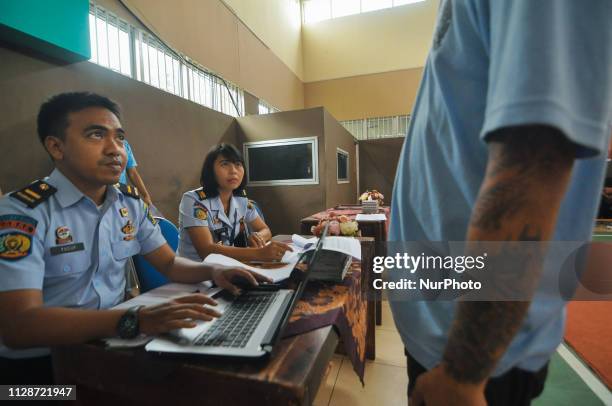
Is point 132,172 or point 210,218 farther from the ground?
point 132,172

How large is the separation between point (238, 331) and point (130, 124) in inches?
102

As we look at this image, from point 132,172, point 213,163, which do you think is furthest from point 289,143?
point 213,163

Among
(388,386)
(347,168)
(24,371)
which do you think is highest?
(347,168)

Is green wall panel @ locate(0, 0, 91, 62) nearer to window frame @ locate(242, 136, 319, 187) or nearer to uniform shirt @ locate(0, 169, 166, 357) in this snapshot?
uniform shirt @ locate(0, 169, 166, 357)

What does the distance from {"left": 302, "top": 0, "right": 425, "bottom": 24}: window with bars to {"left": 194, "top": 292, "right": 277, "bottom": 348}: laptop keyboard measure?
9.08 meters

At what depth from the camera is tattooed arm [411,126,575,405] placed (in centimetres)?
28

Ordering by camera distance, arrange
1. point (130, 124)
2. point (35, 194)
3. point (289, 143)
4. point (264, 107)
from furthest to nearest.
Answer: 1. point (264, 107)
2. point (289, 143)
3. point (130, 124)
4. point (35, 194)

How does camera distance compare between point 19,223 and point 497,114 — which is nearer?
point 497,114

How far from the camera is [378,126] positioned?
25.7 ft

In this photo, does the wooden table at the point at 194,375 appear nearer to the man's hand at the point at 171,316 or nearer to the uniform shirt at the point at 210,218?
the man's hand at the point at 171,316

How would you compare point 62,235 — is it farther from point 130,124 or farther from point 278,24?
point 278,24

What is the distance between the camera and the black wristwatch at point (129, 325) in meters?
0.56

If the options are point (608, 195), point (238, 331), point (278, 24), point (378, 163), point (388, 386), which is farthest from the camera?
point (278, 24)

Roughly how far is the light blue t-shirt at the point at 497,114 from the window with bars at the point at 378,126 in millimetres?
7536
